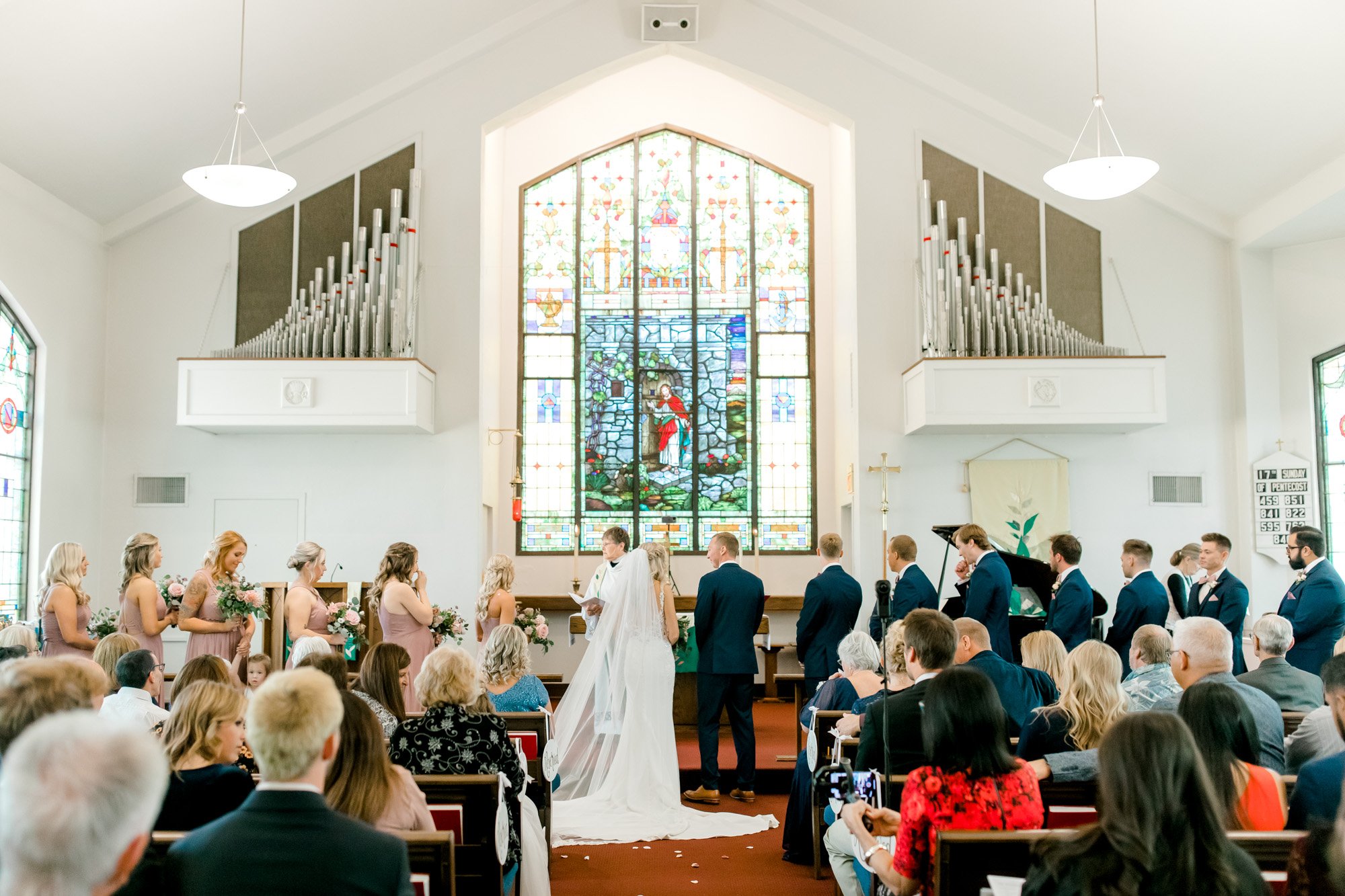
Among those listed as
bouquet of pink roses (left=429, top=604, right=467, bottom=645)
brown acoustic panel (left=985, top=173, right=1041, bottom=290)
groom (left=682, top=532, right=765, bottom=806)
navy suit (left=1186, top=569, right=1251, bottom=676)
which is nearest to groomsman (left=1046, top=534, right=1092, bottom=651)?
navy suit (left=1186, top=569, right=1251, bottom=676)

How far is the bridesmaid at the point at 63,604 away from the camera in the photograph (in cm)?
604

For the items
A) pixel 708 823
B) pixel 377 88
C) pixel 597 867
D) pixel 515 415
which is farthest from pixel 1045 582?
pixel 377 88

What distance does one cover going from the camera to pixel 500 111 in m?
10.5

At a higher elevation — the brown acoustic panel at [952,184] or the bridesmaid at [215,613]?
the brown acoustic panel at [952,184]

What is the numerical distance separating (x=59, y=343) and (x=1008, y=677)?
7999mm

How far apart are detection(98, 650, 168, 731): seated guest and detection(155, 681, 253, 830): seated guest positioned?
3.56 feet

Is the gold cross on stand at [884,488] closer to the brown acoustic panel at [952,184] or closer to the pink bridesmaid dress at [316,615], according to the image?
the brown acoustic panel at [952,184]

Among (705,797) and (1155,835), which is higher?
(1155,835)

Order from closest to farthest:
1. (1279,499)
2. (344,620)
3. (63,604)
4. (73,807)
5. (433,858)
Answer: (73,807) → (433,858) → (63,604) → (344,620) → (1279,499)

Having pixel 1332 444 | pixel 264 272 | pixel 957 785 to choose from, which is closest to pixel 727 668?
pixel 957 785

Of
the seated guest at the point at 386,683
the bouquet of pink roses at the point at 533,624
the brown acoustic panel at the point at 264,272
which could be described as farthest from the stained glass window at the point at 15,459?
the seated guest at the point at 386,683

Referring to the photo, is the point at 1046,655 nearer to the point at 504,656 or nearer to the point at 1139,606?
the point at 504,656

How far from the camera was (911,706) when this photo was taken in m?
4.06

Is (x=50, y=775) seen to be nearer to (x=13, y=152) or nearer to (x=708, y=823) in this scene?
(x=708, y=823)
